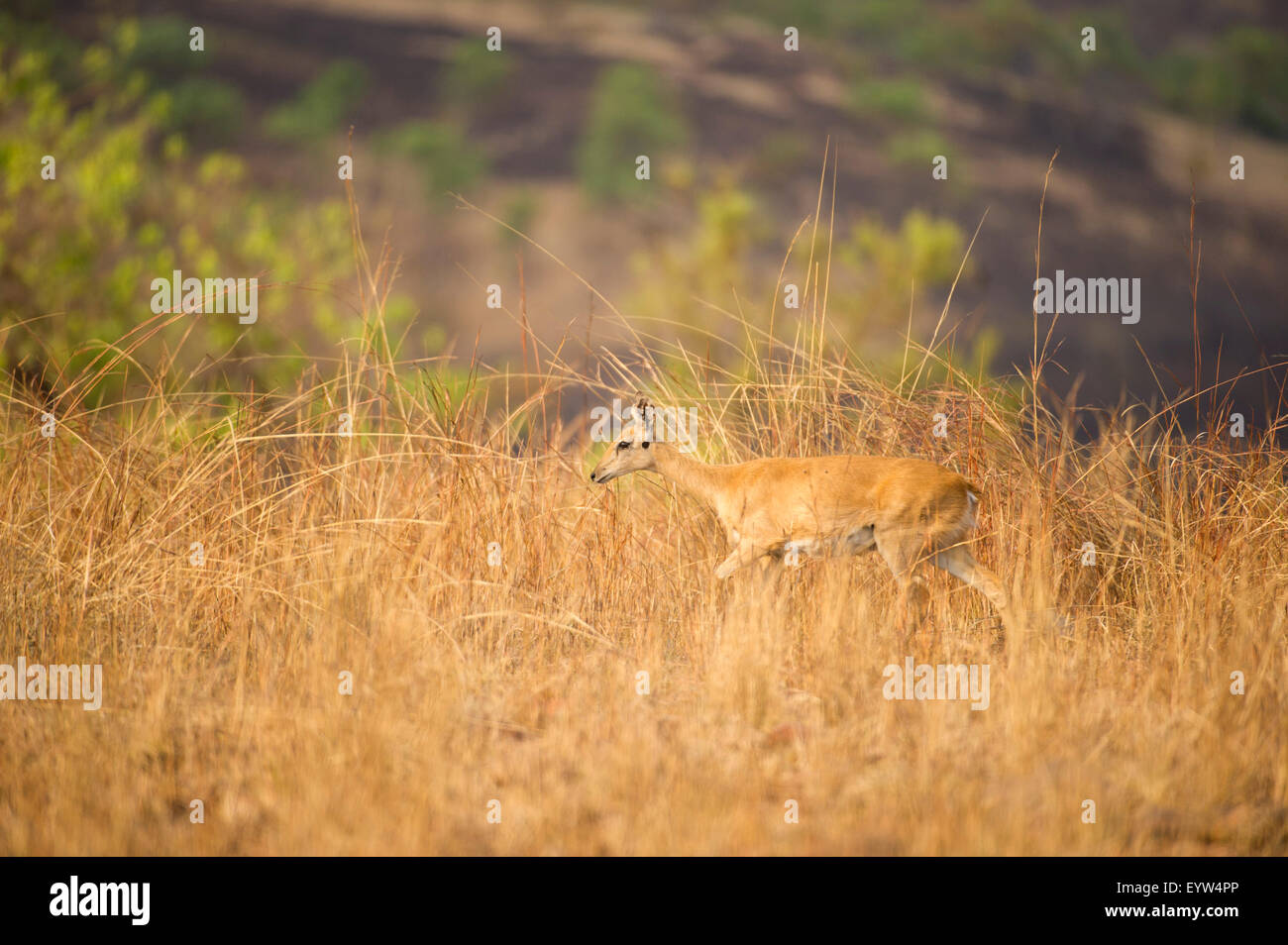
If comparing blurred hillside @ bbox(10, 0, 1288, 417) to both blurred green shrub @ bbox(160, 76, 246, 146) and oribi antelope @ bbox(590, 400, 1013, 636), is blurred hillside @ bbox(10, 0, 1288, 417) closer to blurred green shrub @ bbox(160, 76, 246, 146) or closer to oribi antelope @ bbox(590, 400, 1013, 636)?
blurred green shrub @ bbox(160, 76, 246, 146)

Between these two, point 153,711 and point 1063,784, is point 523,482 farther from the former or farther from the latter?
point 1063,784

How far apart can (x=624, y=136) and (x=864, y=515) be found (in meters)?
57.7

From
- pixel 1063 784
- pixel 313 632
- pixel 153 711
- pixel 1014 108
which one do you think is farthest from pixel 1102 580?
pixel 1014 108

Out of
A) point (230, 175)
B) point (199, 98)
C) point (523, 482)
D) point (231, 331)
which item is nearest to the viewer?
point (523, 482)

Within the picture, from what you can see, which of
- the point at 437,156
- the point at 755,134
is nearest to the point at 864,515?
the point at 437,156

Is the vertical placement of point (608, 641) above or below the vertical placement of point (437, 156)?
below

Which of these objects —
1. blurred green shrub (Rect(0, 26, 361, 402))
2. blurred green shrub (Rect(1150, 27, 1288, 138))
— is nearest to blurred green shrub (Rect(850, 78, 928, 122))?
blurred green shrub (Rect(1150, 27, 1288, 138))

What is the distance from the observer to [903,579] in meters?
7.34

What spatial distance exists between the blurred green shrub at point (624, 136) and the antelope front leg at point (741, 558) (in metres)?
53.7

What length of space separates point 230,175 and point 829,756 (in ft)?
68.0

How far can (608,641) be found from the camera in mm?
6887

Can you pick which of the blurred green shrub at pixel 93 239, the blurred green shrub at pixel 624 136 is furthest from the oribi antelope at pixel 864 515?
the blurred green shrub at pixel 624 136

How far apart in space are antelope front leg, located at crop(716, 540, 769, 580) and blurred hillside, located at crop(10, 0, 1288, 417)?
27397 mm

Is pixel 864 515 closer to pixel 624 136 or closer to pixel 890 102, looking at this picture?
pixel 624 136
